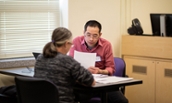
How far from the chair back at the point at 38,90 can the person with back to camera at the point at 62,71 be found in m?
0.19

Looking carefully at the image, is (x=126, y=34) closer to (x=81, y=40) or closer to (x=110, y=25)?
(x=110, y=25)

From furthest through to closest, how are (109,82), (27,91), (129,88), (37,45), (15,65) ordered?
(129,88) < (37,45) < (15,65) < (109,82) < (27,91)

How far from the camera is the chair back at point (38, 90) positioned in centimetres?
216

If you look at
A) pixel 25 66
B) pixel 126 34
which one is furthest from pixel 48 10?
pixel 126 34

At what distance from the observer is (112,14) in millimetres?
4535

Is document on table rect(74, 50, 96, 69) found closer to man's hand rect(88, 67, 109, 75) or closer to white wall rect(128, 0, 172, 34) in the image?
man's hand rect(88, 67, 109, 75)

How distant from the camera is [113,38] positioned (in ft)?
15.1

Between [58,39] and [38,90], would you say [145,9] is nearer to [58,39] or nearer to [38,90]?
[58,39]

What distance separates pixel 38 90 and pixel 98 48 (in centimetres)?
131

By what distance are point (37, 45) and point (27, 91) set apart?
189 cm

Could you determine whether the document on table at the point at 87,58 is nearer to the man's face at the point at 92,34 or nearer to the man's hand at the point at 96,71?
the man's hand at the point at 96,71

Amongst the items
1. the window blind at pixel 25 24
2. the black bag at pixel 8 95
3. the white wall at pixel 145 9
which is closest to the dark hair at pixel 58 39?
the black bag at pixel 8 95

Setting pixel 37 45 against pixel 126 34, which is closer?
pixel 37 45

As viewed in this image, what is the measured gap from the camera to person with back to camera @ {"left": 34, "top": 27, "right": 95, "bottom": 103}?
236cm
